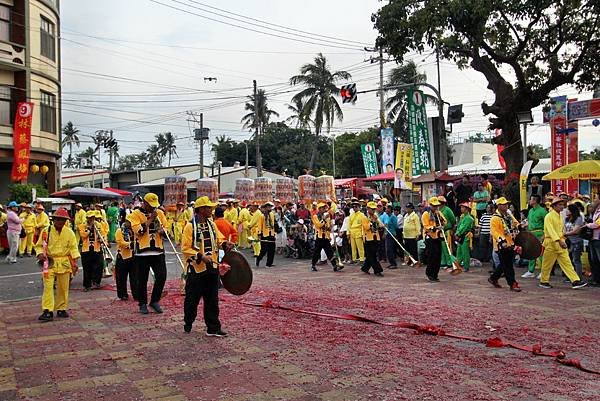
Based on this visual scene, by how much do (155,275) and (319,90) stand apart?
121ft

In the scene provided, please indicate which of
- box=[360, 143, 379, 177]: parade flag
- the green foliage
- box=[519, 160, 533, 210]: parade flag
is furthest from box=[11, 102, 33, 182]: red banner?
box=[519, 160, 533, 210]: parade flag

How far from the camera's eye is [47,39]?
96.6 ft

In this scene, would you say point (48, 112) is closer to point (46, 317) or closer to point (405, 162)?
point (405, 162)

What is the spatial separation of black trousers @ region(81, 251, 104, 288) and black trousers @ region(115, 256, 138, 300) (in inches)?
71.2

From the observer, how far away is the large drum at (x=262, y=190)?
25.7 metres

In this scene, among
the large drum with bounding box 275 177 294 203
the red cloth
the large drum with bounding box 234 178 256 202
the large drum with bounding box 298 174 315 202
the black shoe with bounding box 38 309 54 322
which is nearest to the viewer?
the black shoe with bounding box 38 309 54 322

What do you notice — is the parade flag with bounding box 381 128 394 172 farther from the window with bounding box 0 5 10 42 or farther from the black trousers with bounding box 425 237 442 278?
the window with bounding box 0 5 10 42

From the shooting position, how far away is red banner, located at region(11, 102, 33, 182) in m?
25.9

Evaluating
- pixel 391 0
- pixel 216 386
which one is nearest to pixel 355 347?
pixel 216 386

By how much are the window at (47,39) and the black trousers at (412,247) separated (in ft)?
70.4

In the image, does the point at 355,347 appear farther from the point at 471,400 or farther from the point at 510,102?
the point at 510,102

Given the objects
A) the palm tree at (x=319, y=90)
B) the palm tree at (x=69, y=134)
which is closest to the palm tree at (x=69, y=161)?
the palm tree at (x=69, y=134)

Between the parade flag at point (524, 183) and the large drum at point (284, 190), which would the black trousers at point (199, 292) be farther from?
the large drum at point (284, 190)

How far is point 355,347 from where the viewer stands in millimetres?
7020
